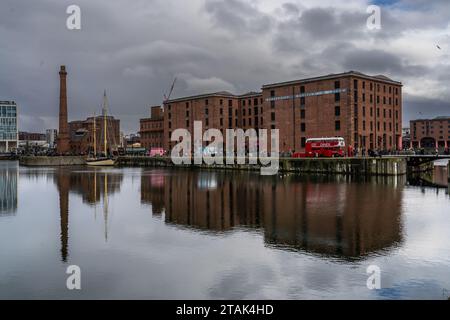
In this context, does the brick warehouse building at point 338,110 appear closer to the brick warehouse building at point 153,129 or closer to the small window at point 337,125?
the small window at point 337,125

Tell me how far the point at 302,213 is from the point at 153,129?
4699 inches

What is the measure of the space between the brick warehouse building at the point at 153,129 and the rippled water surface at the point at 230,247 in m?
105

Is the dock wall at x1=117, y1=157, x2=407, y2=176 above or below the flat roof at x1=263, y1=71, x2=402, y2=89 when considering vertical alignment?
below

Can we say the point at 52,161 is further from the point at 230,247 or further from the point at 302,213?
the point at 230,247

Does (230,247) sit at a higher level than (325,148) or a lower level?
lower

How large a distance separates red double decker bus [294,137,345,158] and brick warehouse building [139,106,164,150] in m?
72.1

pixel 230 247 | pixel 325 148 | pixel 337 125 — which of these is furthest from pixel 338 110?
pixel 230 247

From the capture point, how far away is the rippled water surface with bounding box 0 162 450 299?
15047 millimetres

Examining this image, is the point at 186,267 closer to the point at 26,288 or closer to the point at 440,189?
the point at 26,288

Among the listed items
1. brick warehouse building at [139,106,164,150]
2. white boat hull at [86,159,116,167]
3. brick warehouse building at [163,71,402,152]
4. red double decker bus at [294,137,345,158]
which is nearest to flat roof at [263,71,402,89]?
brick warehouse building at [163,71,402,152]

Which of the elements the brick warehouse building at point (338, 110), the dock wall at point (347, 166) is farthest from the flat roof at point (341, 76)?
the dock wall at point (347, 166)

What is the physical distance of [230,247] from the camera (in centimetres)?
2086

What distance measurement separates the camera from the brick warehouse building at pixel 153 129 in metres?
143

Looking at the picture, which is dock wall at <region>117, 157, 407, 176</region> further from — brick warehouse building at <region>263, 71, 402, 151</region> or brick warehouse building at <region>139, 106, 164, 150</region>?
brick warehouse building at <region>139, 106, 164, 150</region>
